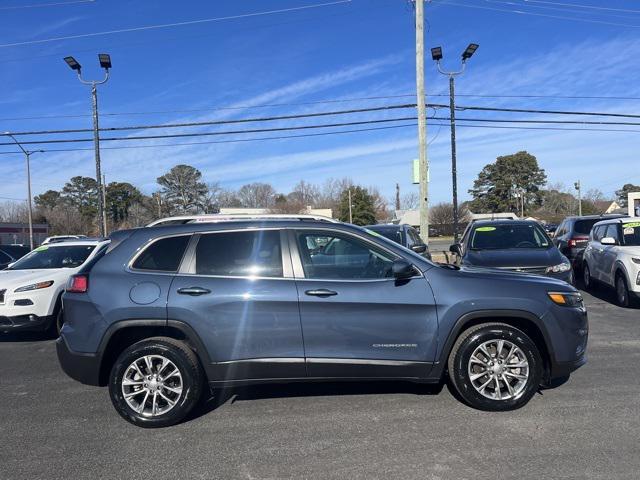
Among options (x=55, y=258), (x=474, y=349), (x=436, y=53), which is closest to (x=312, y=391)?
(x=474, y=349)

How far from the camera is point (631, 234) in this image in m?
10.1

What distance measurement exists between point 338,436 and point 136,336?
202 cm

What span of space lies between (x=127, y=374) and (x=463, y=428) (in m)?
2.92

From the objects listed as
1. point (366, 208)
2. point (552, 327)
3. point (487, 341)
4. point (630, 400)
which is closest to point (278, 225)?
point (487, 341)

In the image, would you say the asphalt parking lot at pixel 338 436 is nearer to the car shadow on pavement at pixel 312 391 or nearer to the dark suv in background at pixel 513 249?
the car shadow on pavement at pixel 312 391

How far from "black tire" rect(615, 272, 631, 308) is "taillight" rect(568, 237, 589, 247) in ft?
13.1

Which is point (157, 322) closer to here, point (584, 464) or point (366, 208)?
point (584, 464)

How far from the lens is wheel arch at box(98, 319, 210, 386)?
14.5 feet

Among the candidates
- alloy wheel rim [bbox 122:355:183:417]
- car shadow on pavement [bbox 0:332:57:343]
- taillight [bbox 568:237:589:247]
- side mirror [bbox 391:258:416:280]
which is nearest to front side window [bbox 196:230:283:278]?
alloy wheel rim [bbox 122:355:183:417]

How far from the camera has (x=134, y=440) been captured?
4188 mm

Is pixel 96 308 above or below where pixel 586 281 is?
above

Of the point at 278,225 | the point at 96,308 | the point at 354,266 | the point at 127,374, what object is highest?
the point at 278,225

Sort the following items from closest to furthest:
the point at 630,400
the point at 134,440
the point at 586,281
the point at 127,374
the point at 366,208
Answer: the point at 134,440 → the point at 127,374 → the point at 630,400 → the point at 586,281 → the point at 366,208

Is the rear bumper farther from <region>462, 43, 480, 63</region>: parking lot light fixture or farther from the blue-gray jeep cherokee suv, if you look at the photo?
<region>462, 43, 480, 63</region>: parking lot light fixture
